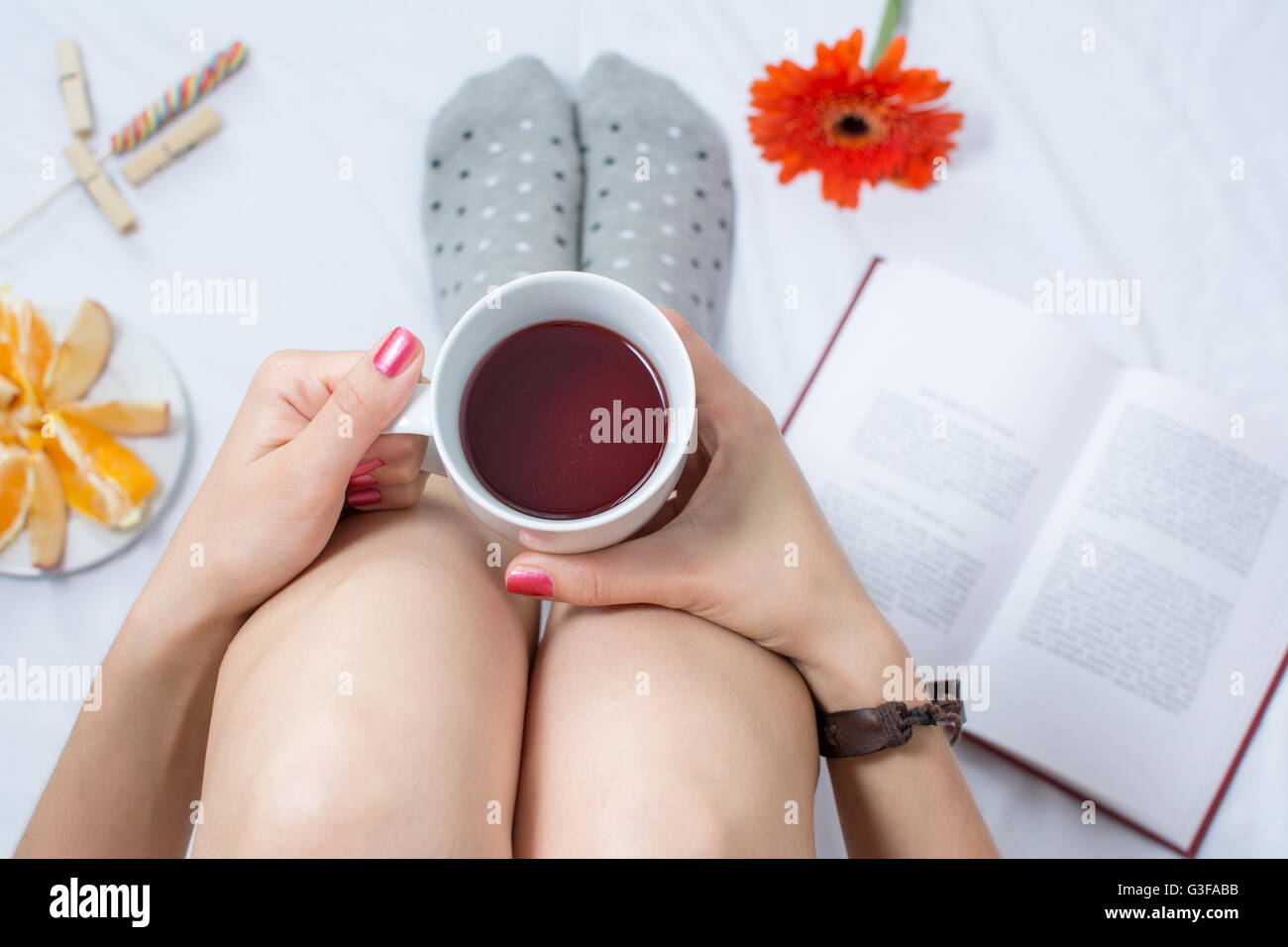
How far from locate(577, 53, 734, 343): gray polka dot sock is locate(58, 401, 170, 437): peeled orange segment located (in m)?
0.44

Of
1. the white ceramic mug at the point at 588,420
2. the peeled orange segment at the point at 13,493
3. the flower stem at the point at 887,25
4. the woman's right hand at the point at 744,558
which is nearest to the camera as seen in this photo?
the white ceramic mug at the point at 588,420

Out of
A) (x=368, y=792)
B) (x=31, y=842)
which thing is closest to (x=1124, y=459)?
(x=368, y=792)

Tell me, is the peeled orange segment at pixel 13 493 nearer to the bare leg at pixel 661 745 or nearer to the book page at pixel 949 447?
the bare leg at pixel 661 745

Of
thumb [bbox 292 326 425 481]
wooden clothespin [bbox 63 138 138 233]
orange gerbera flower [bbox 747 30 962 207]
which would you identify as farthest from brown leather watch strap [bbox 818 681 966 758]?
wooden clothespin [bbox 63 138 138 233]

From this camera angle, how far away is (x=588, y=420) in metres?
0.48

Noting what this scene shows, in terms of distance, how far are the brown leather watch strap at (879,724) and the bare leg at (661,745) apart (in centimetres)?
2

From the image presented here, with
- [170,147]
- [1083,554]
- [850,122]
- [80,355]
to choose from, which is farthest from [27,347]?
[1083,554]

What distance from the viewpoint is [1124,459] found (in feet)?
2.69

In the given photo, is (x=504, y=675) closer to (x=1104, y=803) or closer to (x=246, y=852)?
(x=246, y=852)

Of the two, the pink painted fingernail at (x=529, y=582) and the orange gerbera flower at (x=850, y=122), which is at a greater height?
the orange gerbera flower at (x=850, y=122)

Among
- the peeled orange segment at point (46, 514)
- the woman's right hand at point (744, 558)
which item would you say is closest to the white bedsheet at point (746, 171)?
the peeled orange segment at point (46, 514)

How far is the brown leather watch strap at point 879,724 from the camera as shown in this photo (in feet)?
1.94

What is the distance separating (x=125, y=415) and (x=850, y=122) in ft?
2.41
